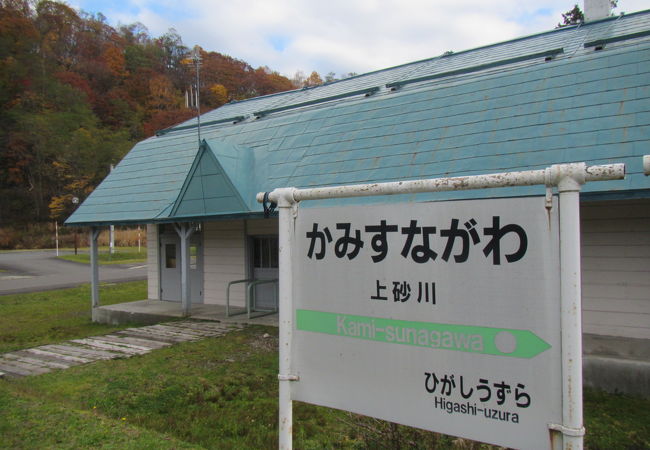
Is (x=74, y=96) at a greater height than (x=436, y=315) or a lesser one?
greater

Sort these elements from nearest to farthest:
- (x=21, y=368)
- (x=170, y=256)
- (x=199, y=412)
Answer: (x=199, y=412), (x=21, y=368), (x=170, y=256)

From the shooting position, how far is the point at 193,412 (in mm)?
5367

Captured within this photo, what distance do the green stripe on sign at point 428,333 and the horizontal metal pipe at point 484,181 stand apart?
67cm

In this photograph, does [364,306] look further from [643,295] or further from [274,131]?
[274,131]

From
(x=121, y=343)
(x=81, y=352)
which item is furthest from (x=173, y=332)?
(x=81, y=352)

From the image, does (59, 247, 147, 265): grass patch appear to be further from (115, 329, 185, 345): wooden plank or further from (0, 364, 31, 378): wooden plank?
(0, 364, 31, 378): wooden plank

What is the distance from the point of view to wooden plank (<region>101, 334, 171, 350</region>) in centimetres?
848

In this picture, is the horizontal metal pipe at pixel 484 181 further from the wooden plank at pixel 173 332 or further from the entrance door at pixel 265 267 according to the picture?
the entrance door at pixel 265 267

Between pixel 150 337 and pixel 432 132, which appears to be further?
pixel 150 337

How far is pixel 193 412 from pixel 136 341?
401 cm

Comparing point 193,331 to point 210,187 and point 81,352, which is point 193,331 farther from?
point 210,187

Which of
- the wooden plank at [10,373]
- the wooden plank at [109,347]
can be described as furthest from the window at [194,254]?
the wooden plank at [10,373]

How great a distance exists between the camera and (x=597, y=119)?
22.9 feet

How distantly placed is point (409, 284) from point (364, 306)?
0.29 metres
